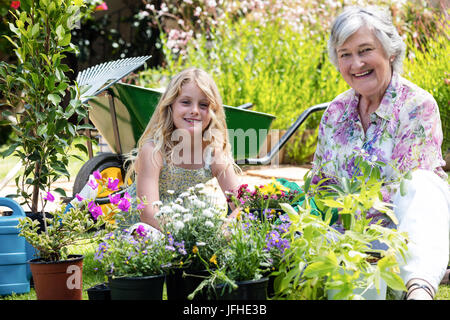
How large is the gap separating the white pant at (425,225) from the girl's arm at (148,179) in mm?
886

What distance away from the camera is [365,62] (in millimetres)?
2049

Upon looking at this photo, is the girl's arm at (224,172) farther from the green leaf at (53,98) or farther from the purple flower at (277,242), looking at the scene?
the purple flower at (277,242)

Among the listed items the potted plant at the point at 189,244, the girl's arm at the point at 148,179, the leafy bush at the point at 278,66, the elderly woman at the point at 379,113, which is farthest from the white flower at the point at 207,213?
the leafy bush at the point at 278,66

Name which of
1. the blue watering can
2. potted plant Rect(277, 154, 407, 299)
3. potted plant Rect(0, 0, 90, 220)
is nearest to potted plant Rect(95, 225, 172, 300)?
potted plant Rect(277, 154, 407, 299)

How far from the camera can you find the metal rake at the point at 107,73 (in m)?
2.82

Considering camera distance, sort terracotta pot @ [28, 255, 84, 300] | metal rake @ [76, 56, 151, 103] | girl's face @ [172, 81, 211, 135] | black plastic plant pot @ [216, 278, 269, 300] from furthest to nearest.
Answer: metal rake @ [76, 56, 151, 103], girl's face @ [172, 81, 211, 135], terracotta pot @ [28, 255, 84, 300], black plastic plant pot @ [216, 278, 269, 300]

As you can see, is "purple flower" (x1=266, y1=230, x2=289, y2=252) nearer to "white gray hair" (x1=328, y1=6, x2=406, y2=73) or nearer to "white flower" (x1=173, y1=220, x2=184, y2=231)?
"white flower" (x1=173, y1=220, x2=184, y2=231)

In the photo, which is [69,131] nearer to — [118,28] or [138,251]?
[138,251]

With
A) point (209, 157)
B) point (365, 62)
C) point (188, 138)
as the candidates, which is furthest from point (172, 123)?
point (365, 62)

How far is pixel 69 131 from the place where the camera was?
2.17 m

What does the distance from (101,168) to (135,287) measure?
6.10 ft

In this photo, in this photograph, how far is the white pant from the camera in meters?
1.61

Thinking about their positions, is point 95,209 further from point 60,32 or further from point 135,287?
point 60,32
